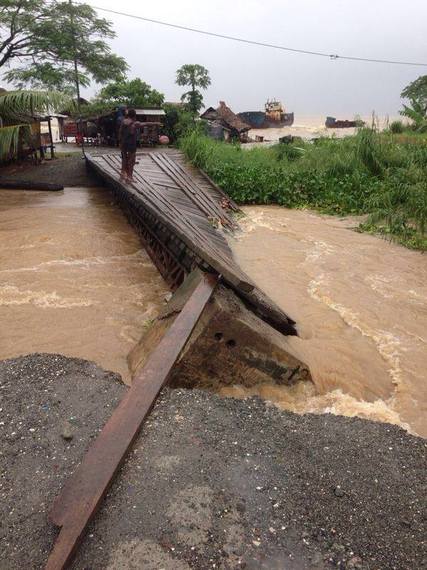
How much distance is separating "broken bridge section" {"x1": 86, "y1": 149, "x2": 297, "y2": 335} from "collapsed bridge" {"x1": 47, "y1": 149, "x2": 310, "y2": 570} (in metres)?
0.02

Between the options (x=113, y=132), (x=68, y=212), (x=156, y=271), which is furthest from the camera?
(x=113, y=132)

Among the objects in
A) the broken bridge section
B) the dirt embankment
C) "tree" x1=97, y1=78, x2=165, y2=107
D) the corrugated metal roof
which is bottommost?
the broken bridge section

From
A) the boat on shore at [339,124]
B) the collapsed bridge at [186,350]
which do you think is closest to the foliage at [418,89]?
the boat on shore at [339,124]

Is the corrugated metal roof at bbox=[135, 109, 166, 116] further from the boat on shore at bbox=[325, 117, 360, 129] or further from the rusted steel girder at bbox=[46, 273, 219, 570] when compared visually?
the boat on shore at bbox=[325, 117, 360, 129]

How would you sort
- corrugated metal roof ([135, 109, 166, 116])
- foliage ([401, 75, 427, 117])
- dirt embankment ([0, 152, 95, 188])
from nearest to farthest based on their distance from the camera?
dirt embankment ([0, 152, 95, 188]) < corrugated metal roof ([135, 109, 166, 116]) < foliage ([401, 75, 427, 117])

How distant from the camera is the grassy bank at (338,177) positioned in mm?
10648

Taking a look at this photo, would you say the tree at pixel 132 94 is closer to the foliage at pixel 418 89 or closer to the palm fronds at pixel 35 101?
the palm fronds at pixel 35 101

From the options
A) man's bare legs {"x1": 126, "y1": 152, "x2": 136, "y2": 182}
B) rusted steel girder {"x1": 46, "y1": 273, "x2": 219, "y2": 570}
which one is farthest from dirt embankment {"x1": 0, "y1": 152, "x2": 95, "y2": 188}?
rusted steel girder {"x1": 46, "y1": 273, "x2": 219, "y2": 570}

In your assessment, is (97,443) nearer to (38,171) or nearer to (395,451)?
(395,451)

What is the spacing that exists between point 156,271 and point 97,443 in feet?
16.8

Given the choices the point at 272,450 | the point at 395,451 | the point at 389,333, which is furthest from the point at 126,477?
the point at 389,333

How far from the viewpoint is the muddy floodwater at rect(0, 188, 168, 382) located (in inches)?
196

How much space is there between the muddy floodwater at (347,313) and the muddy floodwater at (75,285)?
1.77 metres

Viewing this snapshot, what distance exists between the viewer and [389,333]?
5410mm
